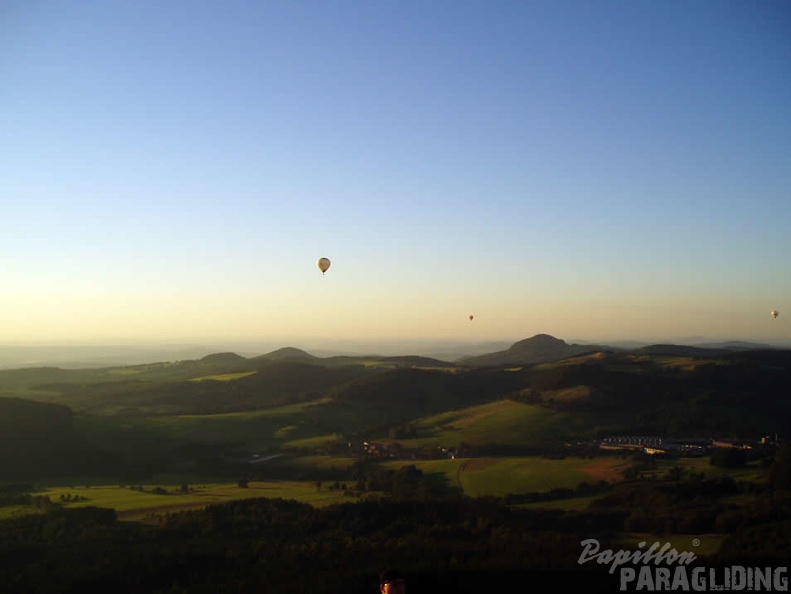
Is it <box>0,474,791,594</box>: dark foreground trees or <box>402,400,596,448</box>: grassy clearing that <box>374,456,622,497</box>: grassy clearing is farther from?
<box>402,400,596,448</box>: grassy clearing

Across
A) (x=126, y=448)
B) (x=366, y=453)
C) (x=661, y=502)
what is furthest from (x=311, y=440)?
(x=661, y=502)

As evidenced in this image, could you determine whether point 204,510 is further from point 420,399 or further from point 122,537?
point 420,399

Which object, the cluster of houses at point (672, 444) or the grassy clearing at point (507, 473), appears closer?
the grassy clearing at point (507, 473)

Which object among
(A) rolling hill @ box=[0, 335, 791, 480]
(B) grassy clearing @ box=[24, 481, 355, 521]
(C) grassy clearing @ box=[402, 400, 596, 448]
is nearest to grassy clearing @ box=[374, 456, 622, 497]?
(A) rolling hill @ box=[0, 335, 791, 480]

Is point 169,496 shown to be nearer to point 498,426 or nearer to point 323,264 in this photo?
point 323,264

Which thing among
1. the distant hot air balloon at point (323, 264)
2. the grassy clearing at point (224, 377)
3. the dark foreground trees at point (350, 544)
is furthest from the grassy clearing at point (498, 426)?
the grassy clearing at point (224, 377)

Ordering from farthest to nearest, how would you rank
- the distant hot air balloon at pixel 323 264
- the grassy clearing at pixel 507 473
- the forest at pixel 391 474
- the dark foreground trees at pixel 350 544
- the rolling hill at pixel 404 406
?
the rolling hill at pixel 404 406
the distant hot air balloon at pixel 323 264
the grassy clearing at pixel 507 473
the forest at pixel 391 474
the dark foreground trees at pixel 350 544

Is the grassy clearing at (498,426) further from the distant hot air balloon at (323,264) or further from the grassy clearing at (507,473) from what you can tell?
the distant hot air balloon at (323,264)

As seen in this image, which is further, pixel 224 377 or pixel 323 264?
pixel 224 377

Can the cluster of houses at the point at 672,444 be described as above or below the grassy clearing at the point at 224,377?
below

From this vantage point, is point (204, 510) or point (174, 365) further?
point (174, 365)

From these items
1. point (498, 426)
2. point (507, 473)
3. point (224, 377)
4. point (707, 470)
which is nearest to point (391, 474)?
point (507, 473)
